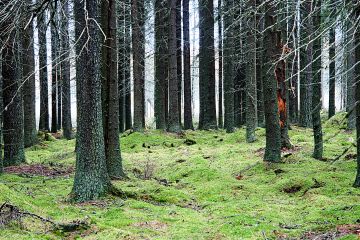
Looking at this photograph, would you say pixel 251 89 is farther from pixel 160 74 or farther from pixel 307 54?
pixel 160 74

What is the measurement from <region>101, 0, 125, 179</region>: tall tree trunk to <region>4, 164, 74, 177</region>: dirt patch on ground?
8.72ft

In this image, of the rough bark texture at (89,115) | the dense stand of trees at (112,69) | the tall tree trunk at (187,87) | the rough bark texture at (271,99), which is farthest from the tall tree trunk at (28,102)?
the rough bark texture at (271,99)

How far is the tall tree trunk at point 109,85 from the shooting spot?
30.0 feet

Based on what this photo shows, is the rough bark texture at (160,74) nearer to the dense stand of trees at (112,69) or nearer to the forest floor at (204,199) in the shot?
the dense stand of trees at (112,69)

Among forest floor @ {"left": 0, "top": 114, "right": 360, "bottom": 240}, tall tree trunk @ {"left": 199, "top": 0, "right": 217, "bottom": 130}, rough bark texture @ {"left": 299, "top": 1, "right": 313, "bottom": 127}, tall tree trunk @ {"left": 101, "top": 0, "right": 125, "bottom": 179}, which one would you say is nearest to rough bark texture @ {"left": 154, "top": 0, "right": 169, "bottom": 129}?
tall tree trunk @ {"left": 199, "top": 0, "right": 217, "bottom": 130}

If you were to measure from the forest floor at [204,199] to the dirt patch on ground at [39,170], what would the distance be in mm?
29

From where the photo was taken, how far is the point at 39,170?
11.8 m

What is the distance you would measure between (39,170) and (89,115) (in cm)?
520

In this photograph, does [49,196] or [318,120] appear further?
[318,120]

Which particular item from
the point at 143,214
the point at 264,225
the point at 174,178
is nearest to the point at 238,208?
the point at 264,225

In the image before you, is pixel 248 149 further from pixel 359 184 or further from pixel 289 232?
pixel 289 232

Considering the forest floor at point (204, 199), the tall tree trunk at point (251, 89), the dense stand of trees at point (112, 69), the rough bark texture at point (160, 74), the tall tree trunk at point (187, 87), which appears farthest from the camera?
the tall tree trunk at point (187, 87)

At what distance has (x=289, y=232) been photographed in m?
5.75

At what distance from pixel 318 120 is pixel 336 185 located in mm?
2517
